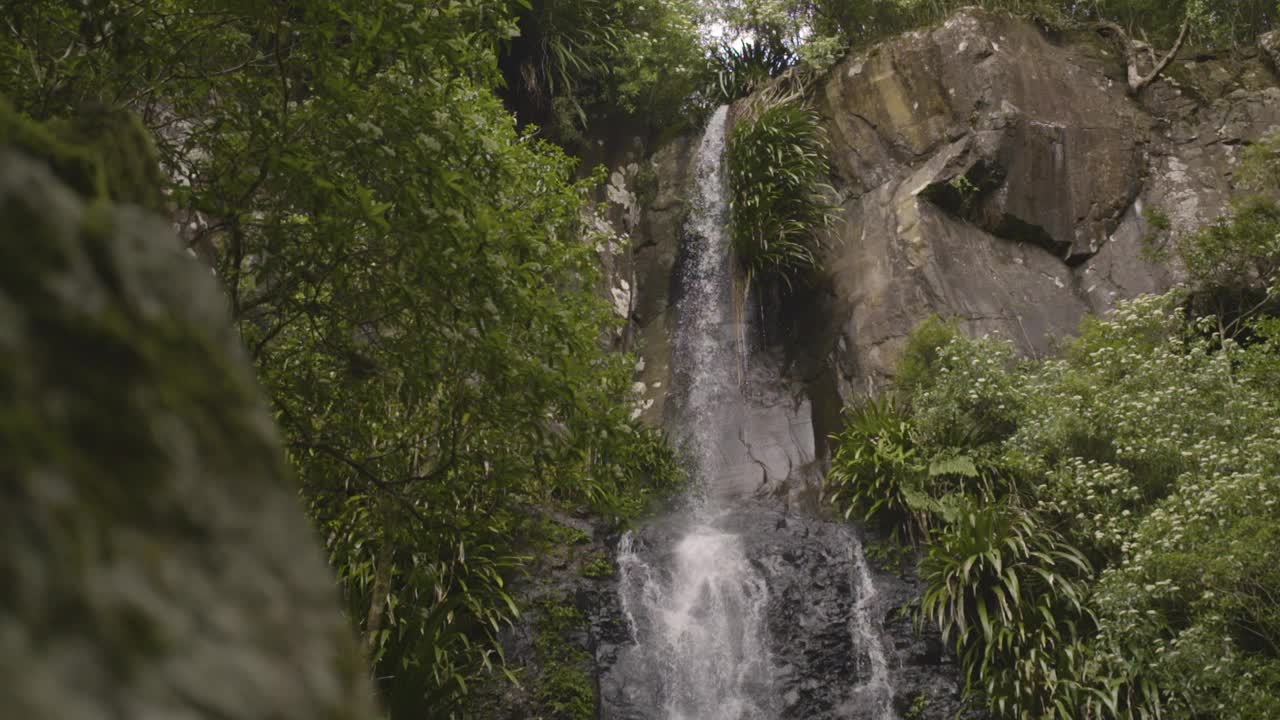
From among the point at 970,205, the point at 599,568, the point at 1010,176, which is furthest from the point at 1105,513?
the point at 1010,176

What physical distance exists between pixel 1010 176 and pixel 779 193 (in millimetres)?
3250

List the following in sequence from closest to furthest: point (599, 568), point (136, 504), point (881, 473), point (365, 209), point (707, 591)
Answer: point (136, 504) < point (365, 209) < point (599, 568) < point (707, 591) < point (881, 473)

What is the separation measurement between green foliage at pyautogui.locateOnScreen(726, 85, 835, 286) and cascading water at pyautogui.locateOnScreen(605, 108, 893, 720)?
1.23 metres

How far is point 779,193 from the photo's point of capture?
12.5m

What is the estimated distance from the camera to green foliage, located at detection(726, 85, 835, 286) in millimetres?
12531

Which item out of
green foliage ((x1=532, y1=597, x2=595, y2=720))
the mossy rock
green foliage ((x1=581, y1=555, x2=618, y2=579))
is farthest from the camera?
green foliage ((x1=581, y1=555, x2=618, y2=579))

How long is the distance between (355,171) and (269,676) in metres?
3.95

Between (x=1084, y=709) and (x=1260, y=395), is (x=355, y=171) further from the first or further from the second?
(x=1260, y=395)

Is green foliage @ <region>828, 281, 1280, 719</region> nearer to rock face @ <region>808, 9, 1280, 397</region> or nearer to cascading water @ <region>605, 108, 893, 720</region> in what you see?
cascading water @ <region>605, 108, 893, 720</region>

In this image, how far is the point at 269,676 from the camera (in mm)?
755

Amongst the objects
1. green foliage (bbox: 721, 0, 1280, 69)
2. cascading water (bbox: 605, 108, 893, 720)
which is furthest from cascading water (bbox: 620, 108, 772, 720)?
green foliage (bbox: 721, 0, 1280, 69)

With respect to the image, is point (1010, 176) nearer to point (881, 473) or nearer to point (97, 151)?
point (881, 473)

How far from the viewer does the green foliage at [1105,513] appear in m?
6.02

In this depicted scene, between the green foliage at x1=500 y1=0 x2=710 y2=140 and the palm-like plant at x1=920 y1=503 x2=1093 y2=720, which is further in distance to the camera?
the green foliage at x1=500 y1=0 x2=710 y2=140
